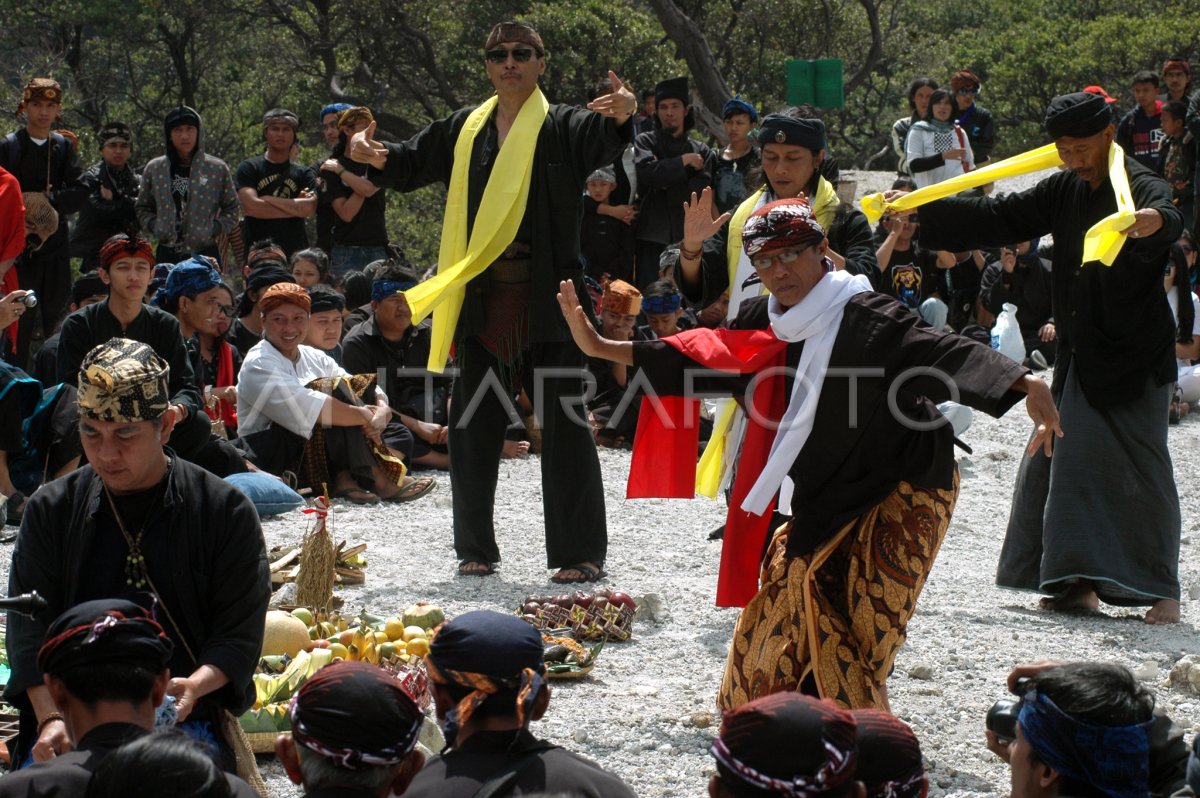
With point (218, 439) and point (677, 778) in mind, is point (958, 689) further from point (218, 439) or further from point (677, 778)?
point (218, 439)

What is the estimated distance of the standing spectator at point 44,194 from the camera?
33.0 ft

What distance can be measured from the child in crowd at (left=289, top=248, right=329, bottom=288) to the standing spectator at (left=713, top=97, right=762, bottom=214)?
301 cm

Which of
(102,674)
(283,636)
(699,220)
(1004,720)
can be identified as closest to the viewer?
(102,674)

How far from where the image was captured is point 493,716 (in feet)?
10.5

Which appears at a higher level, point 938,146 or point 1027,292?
point 938,146

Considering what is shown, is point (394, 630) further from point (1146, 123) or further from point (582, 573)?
point (1146, 123)

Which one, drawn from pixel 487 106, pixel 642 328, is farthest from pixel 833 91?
pixel 487 106

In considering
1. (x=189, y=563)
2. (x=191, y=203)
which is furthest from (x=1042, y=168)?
(x=191, y=203)

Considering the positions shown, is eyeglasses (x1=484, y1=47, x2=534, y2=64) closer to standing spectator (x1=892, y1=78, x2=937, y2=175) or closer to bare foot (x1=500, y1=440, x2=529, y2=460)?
bare foot (x1=500, y1=440, x2=529, y2=460)

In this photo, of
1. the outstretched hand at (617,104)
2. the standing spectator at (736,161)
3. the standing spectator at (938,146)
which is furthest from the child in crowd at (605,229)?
the outstretched hand at (617,104)

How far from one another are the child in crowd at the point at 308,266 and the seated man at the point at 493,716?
7537 mm

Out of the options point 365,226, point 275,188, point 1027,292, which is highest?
point 275,188

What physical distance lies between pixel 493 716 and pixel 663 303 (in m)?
7.96

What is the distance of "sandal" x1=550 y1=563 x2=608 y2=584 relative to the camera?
7.16 meters
